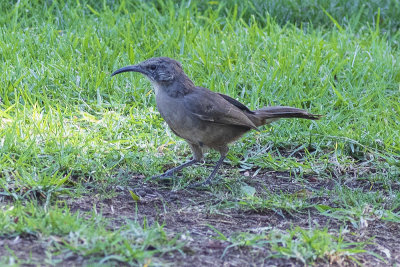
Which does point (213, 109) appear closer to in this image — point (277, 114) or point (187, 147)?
point (277, 114)

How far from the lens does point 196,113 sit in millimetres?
5184

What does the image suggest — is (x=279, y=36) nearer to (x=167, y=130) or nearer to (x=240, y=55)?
(x=240, y=55)

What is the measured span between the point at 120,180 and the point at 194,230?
1.01m

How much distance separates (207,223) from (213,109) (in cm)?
111

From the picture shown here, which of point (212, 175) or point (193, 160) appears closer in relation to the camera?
point (212, 175)

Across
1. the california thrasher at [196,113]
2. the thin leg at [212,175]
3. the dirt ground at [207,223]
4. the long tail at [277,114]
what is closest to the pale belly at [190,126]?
the california thrasher at [196,113]

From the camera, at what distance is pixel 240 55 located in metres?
7.29

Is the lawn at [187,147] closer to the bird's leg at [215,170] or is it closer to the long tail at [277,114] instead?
the bird's leg at [215,170]

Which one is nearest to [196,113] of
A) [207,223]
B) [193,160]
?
[193,160]

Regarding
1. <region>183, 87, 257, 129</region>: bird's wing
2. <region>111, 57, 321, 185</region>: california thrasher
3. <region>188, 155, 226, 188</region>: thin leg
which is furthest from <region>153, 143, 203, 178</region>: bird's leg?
<region>183, 87, 257, 129</region>: bird's wing

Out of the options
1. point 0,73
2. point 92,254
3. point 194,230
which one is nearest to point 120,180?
point 194,230

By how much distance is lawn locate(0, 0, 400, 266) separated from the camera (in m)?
4.00

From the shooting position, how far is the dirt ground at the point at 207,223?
3852 millimetres

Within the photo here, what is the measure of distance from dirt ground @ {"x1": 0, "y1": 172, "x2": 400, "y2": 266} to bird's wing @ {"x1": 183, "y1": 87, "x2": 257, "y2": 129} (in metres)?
0.53
